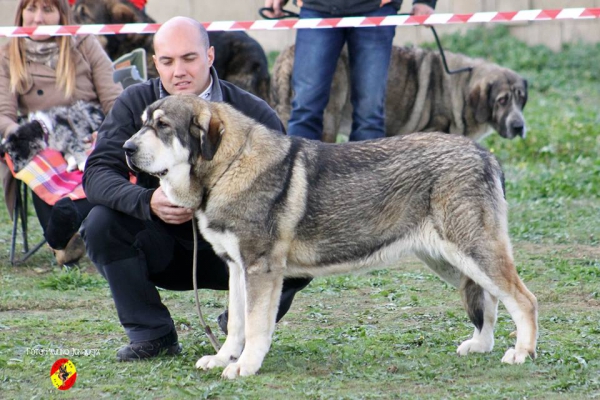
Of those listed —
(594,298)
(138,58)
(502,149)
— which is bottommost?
(502,149)

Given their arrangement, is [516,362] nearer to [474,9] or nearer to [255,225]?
[255,225]

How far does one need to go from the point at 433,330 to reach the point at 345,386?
3.80ft

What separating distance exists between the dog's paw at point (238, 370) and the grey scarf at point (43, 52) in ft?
12.0

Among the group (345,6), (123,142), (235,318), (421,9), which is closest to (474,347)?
(235,318)

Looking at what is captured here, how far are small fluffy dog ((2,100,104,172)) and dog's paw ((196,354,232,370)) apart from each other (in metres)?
2.79

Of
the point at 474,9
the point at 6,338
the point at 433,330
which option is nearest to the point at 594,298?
the point at 433,330

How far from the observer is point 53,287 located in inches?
244

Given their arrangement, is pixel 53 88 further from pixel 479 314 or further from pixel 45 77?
pixel 479 314

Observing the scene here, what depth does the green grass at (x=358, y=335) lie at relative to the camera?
12.5ft

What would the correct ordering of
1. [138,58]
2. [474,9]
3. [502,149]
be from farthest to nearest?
1. [474,9]
2. [502,149]
3. [138,58]

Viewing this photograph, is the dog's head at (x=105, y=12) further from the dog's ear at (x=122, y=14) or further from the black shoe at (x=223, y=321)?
the black shoe at (x=223, y=321)

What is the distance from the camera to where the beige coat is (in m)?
6.80

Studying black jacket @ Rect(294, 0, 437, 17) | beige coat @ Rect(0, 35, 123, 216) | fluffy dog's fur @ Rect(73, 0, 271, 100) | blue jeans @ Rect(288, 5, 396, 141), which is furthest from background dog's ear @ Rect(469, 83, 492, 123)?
beige coat @ Rect(0, 35, 123, 216)

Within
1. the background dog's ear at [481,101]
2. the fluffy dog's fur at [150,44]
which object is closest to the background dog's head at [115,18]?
the fluffy dog's fur at [150,44]
